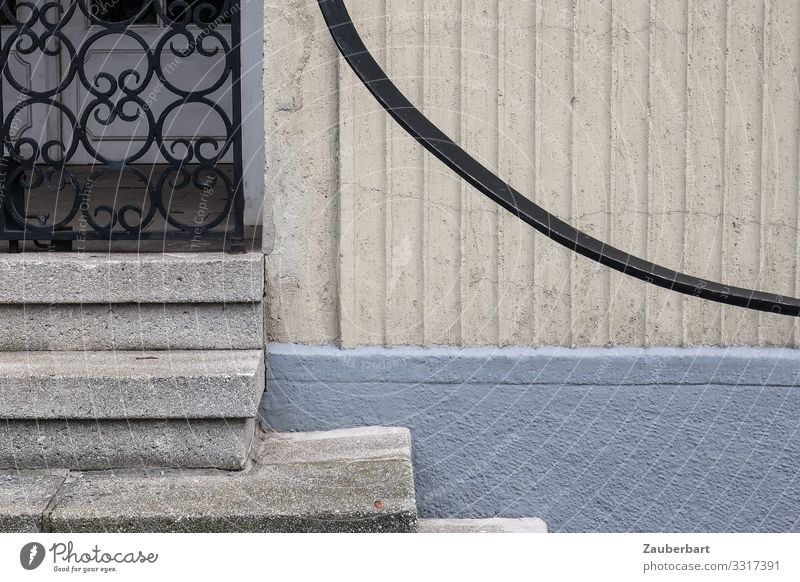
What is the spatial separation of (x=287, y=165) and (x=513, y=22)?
827mm

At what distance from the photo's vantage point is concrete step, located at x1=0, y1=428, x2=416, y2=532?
2.70 m

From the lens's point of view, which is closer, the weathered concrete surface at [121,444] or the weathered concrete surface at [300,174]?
the weathered concrete surface at [121,444]

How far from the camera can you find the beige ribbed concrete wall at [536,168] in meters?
3.41

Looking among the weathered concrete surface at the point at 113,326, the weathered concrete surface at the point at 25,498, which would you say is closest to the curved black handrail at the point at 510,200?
the weathered concrete surface at the point at 113,326

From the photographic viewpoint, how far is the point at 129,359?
125 inches

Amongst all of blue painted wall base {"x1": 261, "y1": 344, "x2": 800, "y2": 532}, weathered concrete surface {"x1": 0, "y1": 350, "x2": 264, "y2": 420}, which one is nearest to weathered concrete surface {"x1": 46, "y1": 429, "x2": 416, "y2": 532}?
weathered concrete surface {"x1": 0, "y1": 350, "x2": 264, "y2": 420}

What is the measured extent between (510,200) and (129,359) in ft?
4.15

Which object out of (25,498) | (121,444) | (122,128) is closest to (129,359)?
(121,444)

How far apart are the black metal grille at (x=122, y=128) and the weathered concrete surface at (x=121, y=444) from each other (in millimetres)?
→ 631

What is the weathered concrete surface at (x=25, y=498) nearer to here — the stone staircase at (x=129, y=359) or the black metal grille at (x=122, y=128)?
the stone staircase at (x=129, y=359)

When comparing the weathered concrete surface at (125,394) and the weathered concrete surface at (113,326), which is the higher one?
the weathered concrete surface at (113,326)

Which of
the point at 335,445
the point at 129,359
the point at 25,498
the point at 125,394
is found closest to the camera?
the point at 25,498

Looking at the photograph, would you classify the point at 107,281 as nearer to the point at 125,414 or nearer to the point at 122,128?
the point at 125,414

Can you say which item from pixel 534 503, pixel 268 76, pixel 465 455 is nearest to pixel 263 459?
pixel 465 455
